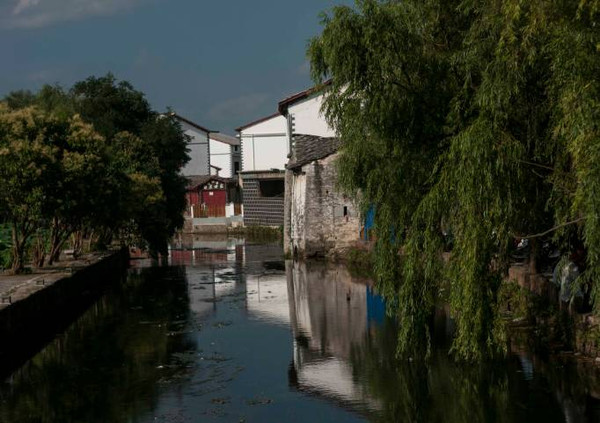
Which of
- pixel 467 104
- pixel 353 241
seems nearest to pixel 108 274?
pixel 353 241

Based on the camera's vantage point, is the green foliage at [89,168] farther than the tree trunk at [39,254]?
No

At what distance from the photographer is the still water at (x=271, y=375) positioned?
548 inches

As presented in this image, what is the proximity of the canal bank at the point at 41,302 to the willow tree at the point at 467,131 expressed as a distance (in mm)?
8173

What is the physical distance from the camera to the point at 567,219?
13039mm

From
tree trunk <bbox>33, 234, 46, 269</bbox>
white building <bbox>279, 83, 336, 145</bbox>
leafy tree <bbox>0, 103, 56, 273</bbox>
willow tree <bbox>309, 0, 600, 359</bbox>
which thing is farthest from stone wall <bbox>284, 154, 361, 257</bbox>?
willow tree <bbox>309, 0, 600, 359</bbox>

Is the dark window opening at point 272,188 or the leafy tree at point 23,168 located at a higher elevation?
the dark window opening at point 272,188

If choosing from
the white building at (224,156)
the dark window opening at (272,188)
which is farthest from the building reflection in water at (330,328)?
the white building at (224,156)

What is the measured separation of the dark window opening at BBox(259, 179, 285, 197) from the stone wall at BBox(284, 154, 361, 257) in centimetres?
2691

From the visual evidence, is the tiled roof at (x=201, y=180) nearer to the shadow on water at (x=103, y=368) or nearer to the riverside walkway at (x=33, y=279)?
the riverside walkway at (x=33, y=279)

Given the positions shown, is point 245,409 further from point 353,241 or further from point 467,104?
point 353,241

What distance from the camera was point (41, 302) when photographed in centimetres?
2167

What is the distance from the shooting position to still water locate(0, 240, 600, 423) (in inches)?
548

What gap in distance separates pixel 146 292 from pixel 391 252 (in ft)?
52.7

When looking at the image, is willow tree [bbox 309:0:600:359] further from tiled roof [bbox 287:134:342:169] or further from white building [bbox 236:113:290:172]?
white building [bbox 236:113:290:172]
